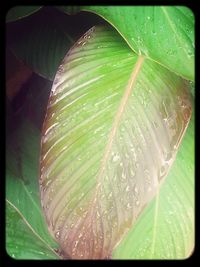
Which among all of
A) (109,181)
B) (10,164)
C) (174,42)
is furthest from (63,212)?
(174,42)

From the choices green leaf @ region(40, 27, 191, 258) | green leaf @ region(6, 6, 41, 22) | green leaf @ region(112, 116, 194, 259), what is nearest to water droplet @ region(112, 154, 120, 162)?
green leaf @ region(40, 27, 191, 258)

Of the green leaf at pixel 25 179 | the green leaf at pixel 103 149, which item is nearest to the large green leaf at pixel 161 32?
the green leaf at pixel 103 149

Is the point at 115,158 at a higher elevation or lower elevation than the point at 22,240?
higher

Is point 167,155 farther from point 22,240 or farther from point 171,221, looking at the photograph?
point 22,240

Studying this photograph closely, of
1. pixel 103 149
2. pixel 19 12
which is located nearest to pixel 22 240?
pixel 103 149

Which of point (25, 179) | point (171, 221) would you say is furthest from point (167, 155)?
point (25, 179)

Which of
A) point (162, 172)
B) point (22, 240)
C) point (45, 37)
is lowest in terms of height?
point (22, 240)

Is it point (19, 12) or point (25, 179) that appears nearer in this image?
point (19, 12)

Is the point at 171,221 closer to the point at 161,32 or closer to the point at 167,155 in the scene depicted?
the point at 167,155
